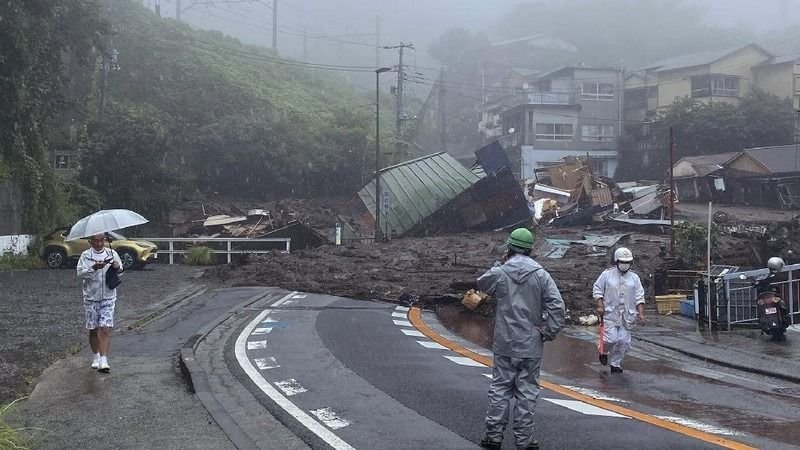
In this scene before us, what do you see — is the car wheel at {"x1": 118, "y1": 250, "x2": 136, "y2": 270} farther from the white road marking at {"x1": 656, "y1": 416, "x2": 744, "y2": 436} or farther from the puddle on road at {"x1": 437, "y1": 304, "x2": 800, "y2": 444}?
the white road marking at {"x1": 656, "y1": 416, "x2": 744, "y2": 436}

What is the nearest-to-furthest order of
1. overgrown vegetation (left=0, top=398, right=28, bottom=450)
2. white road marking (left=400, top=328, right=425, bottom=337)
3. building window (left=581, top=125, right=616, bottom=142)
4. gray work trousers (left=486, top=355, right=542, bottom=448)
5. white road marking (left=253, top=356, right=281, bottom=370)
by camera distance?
overgrown vegetation (left=0, top=398, right=28, bottom=450) → gray work trousers (left=486, top=355, right=542, bottom=448) → white road marking (left=253, top=356, right=281, bottom=370) → white road marking (left=400, top=328, right=425, bottom=337) → building window (left=581, top=125, right=616, bottom=142)

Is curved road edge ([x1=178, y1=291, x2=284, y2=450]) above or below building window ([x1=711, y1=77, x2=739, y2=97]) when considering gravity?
below

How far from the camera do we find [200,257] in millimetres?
28703

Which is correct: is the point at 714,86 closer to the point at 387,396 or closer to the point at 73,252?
the point at 73,252

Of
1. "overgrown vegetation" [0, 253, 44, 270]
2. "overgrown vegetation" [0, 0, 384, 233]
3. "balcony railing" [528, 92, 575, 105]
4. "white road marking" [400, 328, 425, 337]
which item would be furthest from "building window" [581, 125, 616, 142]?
"white road marking" [400, 328, 425, 337]

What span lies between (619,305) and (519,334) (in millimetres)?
4335

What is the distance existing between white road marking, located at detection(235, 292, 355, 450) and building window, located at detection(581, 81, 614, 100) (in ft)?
180

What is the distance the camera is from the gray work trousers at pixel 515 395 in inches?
221

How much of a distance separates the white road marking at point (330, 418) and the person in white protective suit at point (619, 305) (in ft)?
14.0

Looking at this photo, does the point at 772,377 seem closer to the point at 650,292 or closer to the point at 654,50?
the point at 650,292

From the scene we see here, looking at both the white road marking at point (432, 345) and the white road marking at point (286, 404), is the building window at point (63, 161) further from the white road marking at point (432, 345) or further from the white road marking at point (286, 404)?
the white road marking at point (432, 345)

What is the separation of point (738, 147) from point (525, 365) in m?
54.0

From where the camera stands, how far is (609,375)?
940 centimetres

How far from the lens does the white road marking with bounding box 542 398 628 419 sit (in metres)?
6.90
